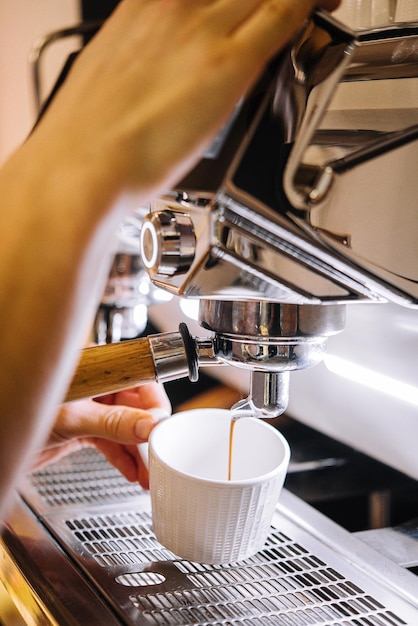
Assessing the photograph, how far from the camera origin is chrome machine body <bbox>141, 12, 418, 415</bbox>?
35 cm

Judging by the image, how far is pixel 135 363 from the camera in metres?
0.51

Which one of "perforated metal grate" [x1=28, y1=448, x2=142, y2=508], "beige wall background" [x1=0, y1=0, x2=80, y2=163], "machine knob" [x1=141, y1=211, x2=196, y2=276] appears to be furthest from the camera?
"beige wall background" [x1=0, y1=0, x2=80, y2=163]

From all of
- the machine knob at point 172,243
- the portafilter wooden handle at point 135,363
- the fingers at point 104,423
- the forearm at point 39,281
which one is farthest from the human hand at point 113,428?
the forearm at point 39,281

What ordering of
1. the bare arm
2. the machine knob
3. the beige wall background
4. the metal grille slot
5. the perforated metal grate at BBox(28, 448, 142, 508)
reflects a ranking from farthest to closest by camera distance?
the beige wall background < the perforated metal grate at BBox(28, 448, 142, 508) < the metal grille slot < the machine knob < the bare arm

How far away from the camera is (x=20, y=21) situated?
5.45 ft

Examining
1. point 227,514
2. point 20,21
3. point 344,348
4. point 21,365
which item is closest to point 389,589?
point 227,514

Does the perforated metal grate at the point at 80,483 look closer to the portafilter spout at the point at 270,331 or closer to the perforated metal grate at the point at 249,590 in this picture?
the perforated metal grate at the point at 249,590

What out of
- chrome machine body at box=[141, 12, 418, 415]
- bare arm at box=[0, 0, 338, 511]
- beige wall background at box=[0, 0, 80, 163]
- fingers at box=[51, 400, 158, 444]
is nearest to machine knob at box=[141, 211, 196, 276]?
chrome machine body at box=[141, 12, 418, 415]

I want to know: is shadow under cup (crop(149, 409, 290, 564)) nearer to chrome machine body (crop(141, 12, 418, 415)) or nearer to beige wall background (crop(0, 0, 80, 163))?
chrome machine body (crop(141, 12, 418, 415))

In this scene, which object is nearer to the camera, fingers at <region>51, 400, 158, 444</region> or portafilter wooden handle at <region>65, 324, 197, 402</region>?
portafilter wooden handle at <region>65, 324, 197, 402</region>

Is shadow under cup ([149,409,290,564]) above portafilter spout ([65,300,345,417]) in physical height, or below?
below

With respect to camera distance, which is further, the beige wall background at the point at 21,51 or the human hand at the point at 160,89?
the beige wall background at the point at 21,51

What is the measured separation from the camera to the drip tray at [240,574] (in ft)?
1.62

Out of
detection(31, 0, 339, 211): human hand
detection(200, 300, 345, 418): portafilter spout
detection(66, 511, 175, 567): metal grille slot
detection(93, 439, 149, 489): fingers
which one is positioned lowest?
detection(66, 511, 175, 567): metal grille slot
